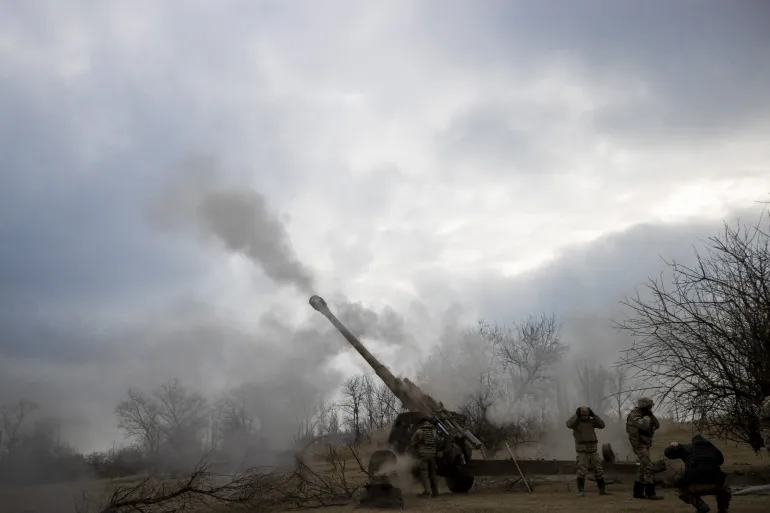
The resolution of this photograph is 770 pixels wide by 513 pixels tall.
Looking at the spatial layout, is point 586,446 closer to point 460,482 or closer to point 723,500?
point 460,482

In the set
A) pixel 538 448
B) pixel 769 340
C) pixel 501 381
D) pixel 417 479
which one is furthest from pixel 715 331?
pixel 501 381

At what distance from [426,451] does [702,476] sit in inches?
260

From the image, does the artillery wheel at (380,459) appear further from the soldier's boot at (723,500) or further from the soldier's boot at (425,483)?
the soldier's boot at (723,500)

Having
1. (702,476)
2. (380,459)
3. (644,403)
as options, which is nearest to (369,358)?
(380,459)

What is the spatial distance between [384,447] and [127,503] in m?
6.78

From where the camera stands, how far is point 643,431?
11.7m

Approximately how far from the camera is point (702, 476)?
859 centimetres

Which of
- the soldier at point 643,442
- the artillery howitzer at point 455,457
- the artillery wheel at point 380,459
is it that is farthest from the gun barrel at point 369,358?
the soldier at point 643,442

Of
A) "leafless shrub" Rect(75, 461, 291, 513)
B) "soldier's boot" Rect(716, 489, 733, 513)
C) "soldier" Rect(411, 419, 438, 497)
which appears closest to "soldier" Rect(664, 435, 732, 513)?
"soldier's boot" Rect(716, 489, 733, 513)

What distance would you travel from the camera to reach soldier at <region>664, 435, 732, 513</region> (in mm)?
8578

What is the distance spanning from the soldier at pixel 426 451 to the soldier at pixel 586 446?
3127mm

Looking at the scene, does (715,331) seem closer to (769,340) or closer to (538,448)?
(769,340)

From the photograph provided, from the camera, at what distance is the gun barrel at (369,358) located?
53.1 feet

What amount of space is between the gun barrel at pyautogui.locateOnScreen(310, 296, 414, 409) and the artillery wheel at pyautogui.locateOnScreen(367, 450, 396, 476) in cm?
151
